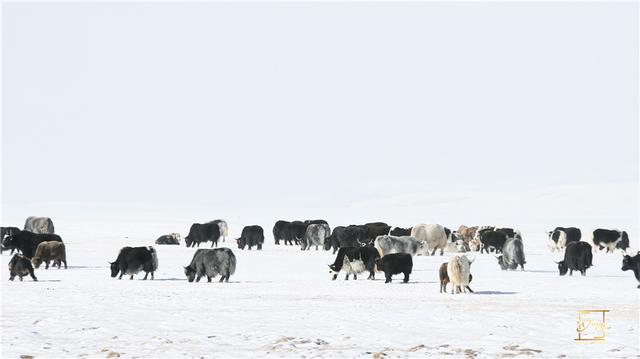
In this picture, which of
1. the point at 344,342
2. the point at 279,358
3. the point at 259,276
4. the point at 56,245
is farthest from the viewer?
the point at 56,245

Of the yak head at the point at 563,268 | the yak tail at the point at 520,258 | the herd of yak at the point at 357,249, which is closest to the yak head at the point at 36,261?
the herd of yak at the point at 357,249

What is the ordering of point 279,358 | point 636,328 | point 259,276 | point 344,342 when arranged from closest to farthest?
point 279,358
point 344,342
point 636,328
point 259,276

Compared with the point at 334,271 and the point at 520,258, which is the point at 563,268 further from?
the point at 334,271

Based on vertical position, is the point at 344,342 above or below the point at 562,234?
below

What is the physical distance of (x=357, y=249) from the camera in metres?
33.1

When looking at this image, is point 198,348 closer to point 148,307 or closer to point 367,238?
point 148,307

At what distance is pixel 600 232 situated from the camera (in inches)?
2083

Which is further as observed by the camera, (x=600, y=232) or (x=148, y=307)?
(x=600, y=232)

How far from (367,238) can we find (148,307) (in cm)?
2761

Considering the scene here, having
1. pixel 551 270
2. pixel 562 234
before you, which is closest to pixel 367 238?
pixel 562 234

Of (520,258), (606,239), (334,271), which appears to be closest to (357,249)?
(334,271)

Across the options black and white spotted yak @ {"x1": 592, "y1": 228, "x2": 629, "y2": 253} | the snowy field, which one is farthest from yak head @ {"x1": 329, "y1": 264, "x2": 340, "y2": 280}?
black and white spotted yak @ {"x1": 592, "y1": 228, "x2": 629, "y2": 253}

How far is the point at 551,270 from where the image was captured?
39.1m

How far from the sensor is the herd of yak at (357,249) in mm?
31566
